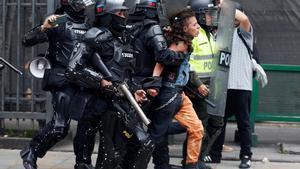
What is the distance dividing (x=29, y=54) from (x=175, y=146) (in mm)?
2254

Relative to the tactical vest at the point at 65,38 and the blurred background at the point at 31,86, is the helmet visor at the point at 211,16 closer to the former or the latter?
the tactical vest at the point at 65,38

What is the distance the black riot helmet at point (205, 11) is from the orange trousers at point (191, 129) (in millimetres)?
961

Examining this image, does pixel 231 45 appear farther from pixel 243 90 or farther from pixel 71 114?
pixel 71 114

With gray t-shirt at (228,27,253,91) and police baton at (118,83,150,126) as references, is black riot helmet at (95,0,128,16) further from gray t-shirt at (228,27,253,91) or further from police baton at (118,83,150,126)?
gray t-shirt at (228,27,253,91)

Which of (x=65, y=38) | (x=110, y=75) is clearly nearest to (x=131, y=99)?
(x=110, y=75)

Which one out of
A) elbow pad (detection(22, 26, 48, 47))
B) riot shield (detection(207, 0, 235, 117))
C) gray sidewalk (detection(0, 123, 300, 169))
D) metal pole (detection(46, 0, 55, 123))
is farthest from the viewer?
metal pole (detection(46, 0, 55, 123))

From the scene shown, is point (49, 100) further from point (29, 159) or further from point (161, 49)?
point (161, 49)

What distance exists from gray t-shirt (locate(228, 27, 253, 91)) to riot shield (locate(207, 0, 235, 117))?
54 centimetres

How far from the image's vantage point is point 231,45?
7.05 metres

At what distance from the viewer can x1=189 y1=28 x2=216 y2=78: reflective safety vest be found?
696cm

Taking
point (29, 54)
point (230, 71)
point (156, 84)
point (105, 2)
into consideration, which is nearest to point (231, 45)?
point (230, 71)

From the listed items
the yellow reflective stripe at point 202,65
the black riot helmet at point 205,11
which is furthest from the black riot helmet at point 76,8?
the yellow reflective stripe at point 202,65

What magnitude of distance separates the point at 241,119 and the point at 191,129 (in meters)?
1.14

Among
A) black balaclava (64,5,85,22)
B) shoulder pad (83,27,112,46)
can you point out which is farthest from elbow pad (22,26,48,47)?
shoulder pad (83,27,112,46)
